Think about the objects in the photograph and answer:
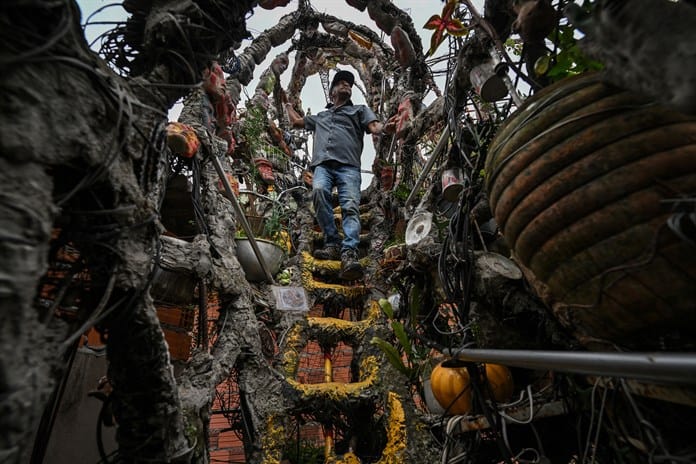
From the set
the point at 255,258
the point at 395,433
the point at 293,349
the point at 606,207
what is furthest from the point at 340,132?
the point at 606,207

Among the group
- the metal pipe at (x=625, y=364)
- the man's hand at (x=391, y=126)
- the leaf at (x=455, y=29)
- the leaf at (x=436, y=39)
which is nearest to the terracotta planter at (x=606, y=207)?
the metal pipe at (x=625, y=364)

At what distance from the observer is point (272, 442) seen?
2568 mm

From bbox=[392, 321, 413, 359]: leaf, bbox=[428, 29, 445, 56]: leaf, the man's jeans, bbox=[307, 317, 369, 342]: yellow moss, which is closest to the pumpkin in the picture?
bbox=[392, 321, 413, 359]: leaf

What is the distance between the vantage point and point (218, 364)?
230 cm

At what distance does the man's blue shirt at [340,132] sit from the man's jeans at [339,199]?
117mm

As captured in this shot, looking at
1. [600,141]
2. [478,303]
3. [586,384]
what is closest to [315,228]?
[478,303]

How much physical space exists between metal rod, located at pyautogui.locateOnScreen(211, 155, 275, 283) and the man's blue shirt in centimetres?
165

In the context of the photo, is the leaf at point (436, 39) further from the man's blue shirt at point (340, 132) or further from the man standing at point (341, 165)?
the man's blue shirt at point (340, 132)

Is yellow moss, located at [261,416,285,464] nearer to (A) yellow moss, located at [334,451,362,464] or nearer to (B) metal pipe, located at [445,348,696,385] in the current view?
A: (A) yellow moss, located at [334,451,362,464]

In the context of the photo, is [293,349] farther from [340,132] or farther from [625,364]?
[625,364]

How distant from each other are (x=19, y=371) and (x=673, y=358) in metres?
1.14

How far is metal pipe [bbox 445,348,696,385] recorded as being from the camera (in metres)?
0.53

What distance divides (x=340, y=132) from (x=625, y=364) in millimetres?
4123

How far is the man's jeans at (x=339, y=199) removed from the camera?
397 cm
